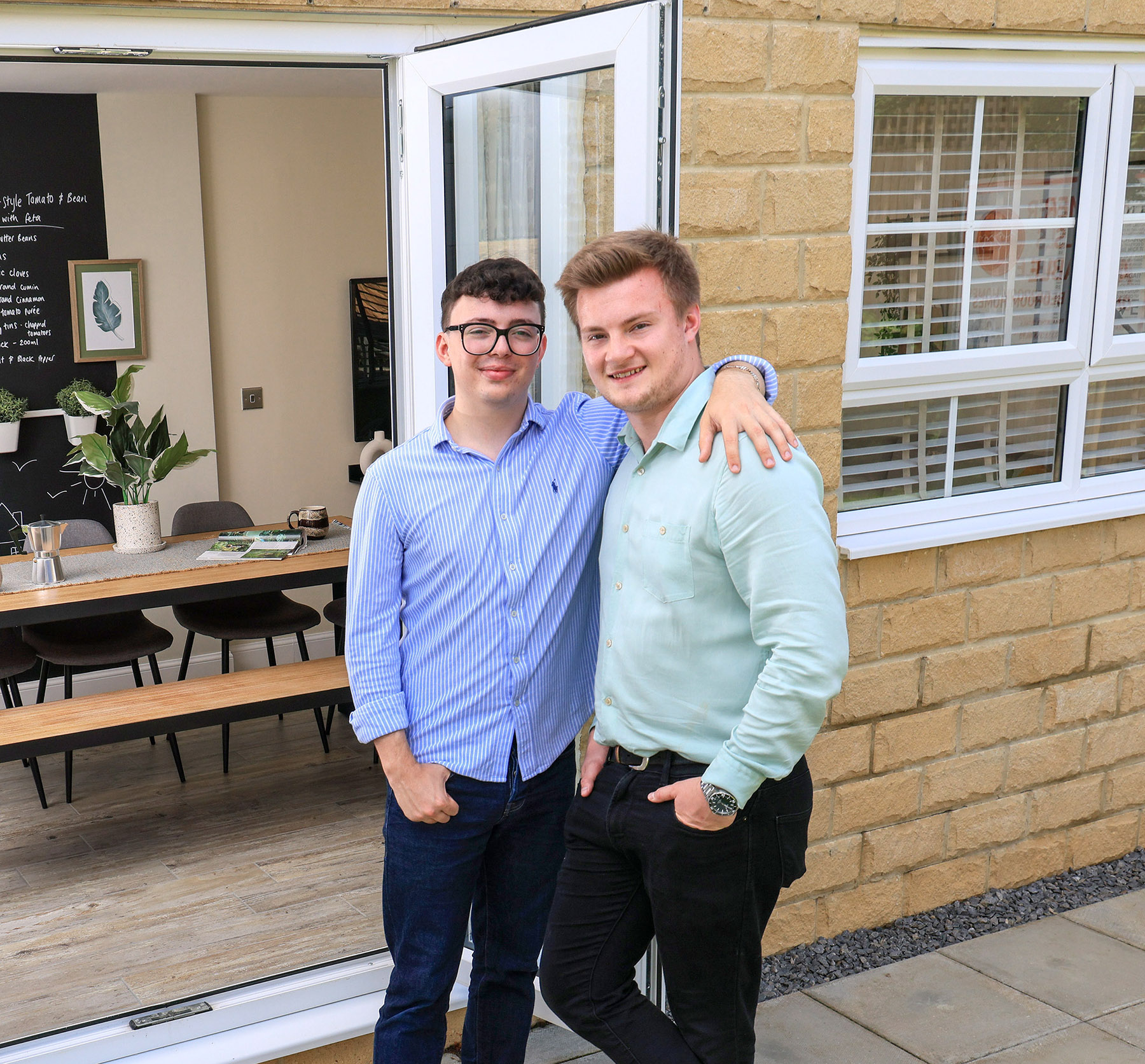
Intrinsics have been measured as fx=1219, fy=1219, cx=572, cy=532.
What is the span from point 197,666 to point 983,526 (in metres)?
3.69

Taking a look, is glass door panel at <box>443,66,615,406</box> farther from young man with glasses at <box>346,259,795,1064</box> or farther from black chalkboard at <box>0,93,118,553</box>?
black chalkboard at <box>0,93,118,553</box>

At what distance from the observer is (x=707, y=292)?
286cm

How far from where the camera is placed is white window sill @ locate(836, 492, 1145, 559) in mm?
3219

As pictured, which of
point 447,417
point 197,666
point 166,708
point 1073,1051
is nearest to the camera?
point 447,417

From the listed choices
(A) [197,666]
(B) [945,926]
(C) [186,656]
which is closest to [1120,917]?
(B) [945,926]

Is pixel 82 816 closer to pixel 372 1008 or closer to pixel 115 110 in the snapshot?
pixel 372 1008

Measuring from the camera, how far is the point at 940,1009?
3059 millimetres

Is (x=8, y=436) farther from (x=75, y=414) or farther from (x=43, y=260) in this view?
(x=43, y=260)

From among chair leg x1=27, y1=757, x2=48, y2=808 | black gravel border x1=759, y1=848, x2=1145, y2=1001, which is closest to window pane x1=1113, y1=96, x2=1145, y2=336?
black gravel border x1=759, y1=848, x2=1145, y2=1001

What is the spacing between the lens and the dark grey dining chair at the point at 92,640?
4363 millimetres

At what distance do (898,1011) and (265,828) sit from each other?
2199 mm

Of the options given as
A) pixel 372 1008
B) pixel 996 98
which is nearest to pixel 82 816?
pixel 372 1008

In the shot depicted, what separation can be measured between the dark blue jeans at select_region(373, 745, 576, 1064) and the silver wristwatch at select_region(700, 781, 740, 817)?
1.44ft

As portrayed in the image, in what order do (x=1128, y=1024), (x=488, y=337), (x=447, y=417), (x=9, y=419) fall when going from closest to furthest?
(x=488, y=337) → (x=447, y=417) → (x=1128, y=1024) → (x=9, y=419)
